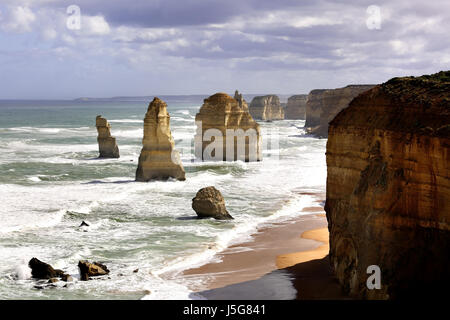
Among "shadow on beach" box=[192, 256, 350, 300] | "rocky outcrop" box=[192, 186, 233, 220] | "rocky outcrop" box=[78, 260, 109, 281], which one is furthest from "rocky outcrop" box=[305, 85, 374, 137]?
"rocky outcrop" box=[78, 260, 109, 281]

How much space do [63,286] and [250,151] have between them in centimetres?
3480

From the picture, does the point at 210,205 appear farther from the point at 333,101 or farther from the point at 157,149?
the point at 333,101

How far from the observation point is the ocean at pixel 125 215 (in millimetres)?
17656

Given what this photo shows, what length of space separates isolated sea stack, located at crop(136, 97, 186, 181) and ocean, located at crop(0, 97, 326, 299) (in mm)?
1034

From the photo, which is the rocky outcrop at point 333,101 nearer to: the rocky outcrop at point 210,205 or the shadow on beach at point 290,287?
the rocky outcrop at point 210,205

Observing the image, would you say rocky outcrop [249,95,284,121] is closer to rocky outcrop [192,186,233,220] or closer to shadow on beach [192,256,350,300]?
rocky outcrop [192,186,233,220]

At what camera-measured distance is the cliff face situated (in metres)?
12.0

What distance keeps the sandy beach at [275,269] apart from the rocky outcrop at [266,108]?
10535 centimetres

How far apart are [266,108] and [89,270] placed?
114072 mm

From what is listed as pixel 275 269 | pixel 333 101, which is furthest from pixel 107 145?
pixel 333 101

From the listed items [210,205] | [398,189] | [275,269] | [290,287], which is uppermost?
[398,189]

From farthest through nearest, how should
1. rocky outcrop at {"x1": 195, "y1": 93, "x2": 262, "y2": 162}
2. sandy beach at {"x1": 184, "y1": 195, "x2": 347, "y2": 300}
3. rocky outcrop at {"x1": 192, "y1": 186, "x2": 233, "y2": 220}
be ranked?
rocky outcrop at {"x1": 195, "y1": 93, "x2": 262, "y2": 162} < rocky outcrop at {"x1": 192, "y1": 186, "x2": 233, "y2": 220} < sandy beach at {"x1": 184, "y1": 195, "x2": 347, "y2": 300}

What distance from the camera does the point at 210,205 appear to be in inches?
1041
